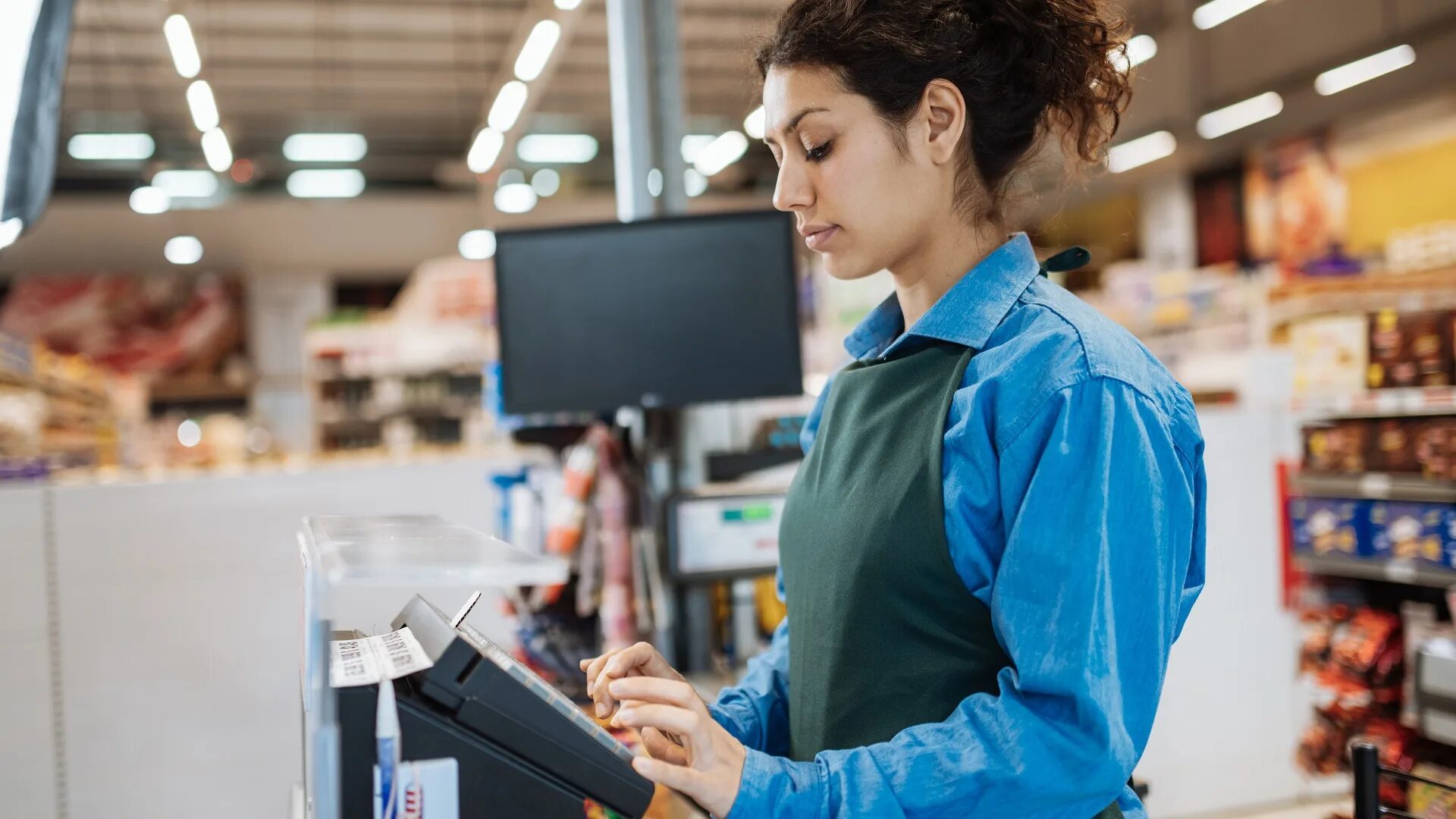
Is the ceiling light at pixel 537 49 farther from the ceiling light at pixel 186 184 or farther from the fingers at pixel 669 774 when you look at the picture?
the ceiling light at pixel 186 184

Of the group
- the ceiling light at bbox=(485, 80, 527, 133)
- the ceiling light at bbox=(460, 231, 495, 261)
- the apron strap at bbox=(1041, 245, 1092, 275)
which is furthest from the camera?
the ceiling light at bbox=(460, 231, 495, 261)

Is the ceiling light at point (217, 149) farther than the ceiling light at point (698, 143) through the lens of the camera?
No

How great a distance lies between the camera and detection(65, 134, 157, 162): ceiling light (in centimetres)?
1258

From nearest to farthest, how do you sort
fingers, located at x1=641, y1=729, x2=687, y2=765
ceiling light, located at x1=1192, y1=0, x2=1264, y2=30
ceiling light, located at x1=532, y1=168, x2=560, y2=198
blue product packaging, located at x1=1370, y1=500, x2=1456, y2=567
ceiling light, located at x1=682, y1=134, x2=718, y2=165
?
1. fingers, located at x1=641, y1=729, x2=687, y2=765
2. blue product packaging, located at x1=1370, y1=500, x2=1456, y2=567
3. ceiling light, located at x1=1192, y1=0, x2=1264, y2=30
4. ceiling light, located at x1=682, y1=134, x2=718, y2=165
5. ceiling light, located at x1=532, y1=168, x2=560, y2=198

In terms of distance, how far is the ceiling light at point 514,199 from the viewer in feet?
47.8

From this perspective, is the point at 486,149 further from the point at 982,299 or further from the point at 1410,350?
the point at 982,299

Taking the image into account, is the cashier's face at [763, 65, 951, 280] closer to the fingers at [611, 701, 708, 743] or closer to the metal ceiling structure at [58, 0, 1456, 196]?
→ the fingers at [611, 701, 708, 743]

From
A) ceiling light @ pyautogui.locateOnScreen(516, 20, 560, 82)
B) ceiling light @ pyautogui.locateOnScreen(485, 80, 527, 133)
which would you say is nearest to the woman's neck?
ceiling light @ pyautogui.locateOnScreen(516, 20, 560, 82)

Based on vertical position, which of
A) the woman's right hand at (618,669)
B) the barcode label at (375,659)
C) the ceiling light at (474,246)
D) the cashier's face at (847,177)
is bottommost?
the woman's right hand at (618,669)

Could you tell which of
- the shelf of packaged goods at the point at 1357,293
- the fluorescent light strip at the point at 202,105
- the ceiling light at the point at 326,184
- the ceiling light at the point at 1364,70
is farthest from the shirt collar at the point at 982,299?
the ceiling light at the point at 326,184

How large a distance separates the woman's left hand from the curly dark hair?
23.3 inches

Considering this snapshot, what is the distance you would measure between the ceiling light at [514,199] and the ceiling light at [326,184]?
1.75m

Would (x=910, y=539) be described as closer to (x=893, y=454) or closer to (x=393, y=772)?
(x=893, y=454)

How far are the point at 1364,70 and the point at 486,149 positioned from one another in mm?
7142
